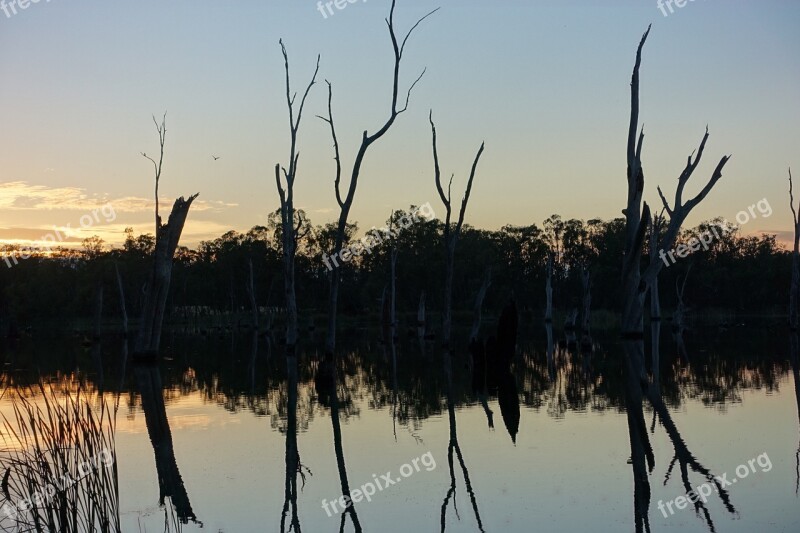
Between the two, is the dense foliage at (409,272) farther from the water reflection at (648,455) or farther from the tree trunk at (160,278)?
the water reflection at (648,455)

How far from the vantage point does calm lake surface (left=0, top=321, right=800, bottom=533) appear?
7371 mm

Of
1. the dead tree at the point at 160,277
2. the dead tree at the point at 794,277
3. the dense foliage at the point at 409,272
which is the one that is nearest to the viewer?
the dead tree at the point at 160,277

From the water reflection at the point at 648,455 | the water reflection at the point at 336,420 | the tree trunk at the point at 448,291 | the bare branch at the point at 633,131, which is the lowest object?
the water reflection at the point at 648,455

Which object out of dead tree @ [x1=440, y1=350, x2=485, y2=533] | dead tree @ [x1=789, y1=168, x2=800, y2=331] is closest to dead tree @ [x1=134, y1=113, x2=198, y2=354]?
dead tree @ [x1=440, y1=350, x2=485, y2=533]

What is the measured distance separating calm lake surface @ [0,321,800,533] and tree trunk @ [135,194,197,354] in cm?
416

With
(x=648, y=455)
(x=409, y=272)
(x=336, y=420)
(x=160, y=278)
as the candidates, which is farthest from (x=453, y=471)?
(x=409, y=272)

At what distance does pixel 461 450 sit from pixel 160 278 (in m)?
15.6

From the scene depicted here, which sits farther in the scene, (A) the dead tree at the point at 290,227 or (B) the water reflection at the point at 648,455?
(A) the dead tree at the point at 290,227

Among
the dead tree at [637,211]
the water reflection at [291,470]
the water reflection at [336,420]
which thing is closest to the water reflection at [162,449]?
the water reflection at [291,470]

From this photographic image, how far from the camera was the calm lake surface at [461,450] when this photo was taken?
7.37m

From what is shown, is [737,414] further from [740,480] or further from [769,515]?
[769,515]

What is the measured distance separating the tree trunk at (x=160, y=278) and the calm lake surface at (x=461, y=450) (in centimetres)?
416

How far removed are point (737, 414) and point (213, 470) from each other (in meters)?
7.81

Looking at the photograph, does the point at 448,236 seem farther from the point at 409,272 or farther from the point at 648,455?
the point at 409,272
